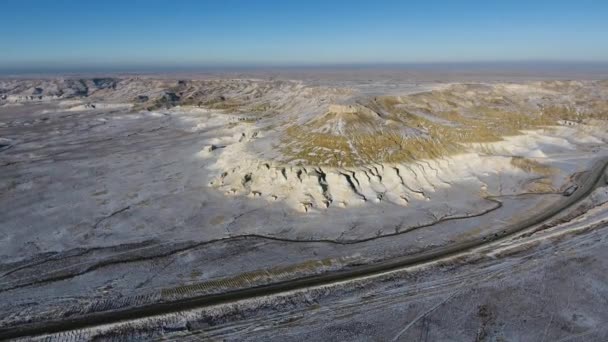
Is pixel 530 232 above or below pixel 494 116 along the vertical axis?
below

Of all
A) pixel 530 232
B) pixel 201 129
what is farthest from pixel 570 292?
pixel 201 129

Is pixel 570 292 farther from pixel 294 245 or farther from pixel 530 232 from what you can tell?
pixel 294 245

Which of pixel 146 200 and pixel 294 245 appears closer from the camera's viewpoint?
pixel 294 245

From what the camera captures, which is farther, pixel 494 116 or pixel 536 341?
pixel 494 116

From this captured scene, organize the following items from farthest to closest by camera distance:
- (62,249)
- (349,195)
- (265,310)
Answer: (349,195) → (62,249) → (265,310)

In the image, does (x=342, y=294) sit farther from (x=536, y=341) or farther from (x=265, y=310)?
(x=536, y=341)

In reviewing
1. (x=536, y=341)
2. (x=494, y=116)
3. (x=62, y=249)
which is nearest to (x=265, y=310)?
(x=536, y=341)

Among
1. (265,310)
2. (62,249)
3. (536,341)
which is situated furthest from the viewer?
(62,249)

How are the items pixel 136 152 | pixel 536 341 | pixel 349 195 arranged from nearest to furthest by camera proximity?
pixel 536 341, pixel 349 195, pixel 136 152

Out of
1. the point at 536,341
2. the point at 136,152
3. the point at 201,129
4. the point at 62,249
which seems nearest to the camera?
the point at 536,341
